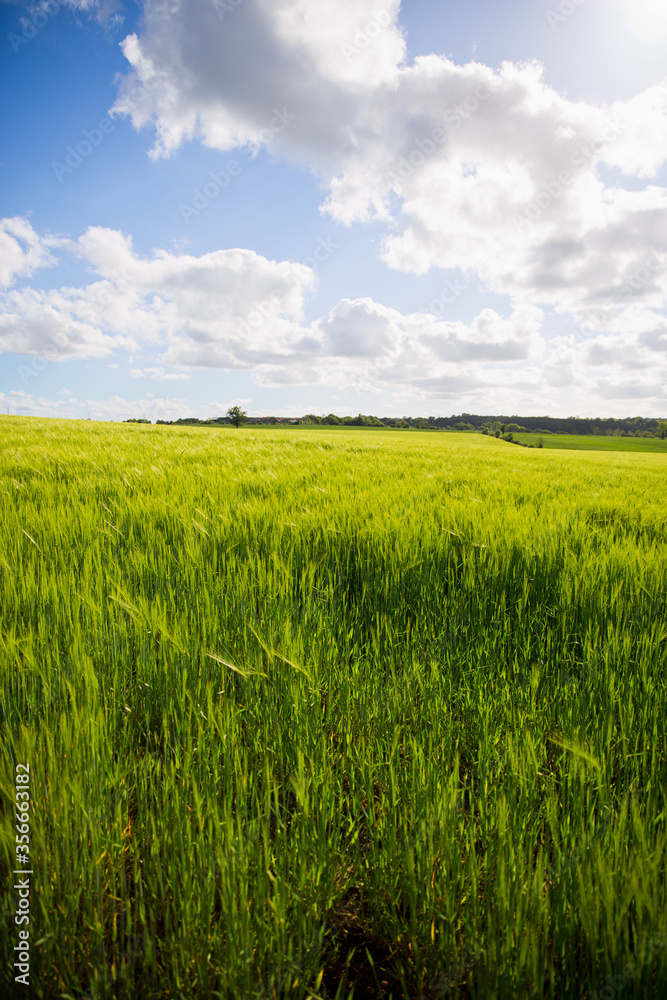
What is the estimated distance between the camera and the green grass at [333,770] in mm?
737

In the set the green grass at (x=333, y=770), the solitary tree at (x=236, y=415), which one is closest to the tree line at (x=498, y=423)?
the solitary tree at (x=236, y=415)

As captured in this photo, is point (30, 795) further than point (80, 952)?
Yes

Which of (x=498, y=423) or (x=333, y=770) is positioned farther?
(x=498, y=423)

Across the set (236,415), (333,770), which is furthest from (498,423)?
(333,770)

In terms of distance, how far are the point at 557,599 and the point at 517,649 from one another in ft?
1.98

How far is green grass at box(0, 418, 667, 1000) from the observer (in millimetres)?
737

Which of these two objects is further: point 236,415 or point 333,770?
point 236,415

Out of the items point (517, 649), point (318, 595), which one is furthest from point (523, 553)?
point (318, 595)

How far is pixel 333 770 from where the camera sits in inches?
45.6

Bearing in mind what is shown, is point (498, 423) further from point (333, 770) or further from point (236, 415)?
point (333, 770)

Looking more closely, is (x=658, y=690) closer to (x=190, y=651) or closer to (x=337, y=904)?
(x=337, y=904)

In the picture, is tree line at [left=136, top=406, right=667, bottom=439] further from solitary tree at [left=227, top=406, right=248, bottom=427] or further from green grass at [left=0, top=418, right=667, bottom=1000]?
green grass at [left=0, top=418, right=667, bottom=1000]

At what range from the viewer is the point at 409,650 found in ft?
5.13

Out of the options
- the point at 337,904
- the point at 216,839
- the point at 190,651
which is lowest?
the point at 337,904
